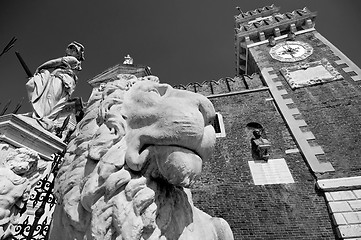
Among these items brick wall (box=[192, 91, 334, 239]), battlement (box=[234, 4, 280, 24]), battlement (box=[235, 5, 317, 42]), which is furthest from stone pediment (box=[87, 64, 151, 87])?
battlement (box=[234, 4, 280, 24])

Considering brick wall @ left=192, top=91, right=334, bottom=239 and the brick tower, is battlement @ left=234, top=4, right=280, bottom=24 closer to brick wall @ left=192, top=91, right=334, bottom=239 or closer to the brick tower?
the brick tower

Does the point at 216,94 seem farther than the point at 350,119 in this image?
Yes

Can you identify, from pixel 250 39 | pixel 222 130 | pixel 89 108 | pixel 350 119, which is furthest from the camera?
pixel 250 39

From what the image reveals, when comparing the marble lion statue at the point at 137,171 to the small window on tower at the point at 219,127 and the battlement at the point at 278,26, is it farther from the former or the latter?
the battlement at the point at 278,26

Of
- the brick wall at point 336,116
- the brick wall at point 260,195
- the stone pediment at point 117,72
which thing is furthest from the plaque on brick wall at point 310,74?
the stone pediment at point 117,72

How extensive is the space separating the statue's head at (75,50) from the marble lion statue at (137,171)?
8.45 ft

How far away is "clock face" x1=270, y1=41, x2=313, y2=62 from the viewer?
34.5 feet

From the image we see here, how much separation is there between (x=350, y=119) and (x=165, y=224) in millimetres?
8438

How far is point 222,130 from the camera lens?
309 inches

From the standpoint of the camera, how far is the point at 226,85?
33.4ft

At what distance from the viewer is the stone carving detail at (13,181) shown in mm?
1590

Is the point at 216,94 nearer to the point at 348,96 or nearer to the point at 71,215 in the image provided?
the point at 348,96

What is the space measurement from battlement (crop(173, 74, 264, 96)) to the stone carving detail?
8.52 meters

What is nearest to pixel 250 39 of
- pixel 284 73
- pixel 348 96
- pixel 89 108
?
pixel 284 73
